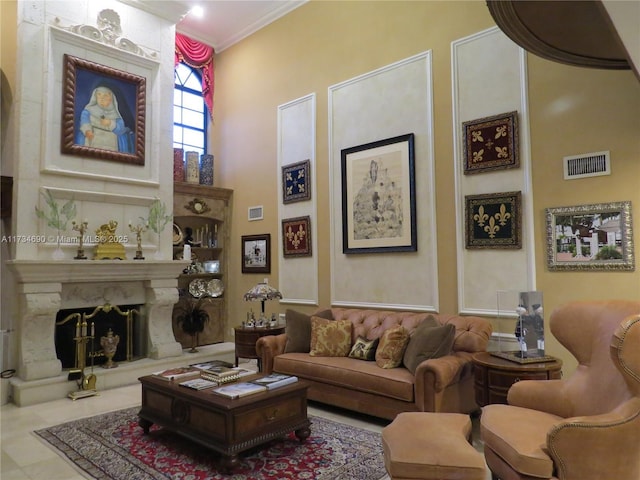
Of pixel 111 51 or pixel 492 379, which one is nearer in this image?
pixel 492 379

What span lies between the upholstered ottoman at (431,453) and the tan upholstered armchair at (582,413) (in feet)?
0.74


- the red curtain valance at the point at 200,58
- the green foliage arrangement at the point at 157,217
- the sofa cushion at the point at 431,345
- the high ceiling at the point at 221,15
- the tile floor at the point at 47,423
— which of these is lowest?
the tile floor at the point at 47,423

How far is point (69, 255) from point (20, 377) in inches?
54.4

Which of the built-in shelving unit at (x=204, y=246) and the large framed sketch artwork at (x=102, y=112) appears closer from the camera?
the large framed sketch artwork at (x=102, y=112)

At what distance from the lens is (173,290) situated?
19.5 feet

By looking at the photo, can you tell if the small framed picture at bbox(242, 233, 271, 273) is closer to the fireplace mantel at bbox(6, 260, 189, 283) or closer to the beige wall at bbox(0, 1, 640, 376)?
the beige wall at bbox(0, 1, 640, 376)

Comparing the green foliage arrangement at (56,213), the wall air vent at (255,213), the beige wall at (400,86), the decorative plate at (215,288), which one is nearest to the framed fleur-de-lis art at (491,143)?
the beige wall at (400,86)

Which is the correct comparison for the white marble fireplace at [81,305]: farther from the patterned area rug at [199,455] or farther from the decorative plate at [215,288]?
the patterned area rug at [199,455]

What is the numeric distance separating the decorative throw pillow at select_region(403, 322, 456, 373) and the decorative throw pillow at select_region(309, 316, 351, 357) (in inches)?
34.4

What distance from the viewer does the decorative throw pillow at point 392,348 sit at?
394cm

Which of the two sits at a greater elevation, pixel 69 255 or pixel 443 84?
pixel 443 84

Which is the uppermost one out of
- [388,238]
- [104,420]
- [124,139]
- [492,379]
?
[124,139]

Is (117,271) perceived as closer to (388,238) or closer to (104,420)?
(104,420)

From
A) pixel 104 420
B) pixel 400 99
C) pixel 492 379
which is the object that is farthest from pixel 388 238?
pixel 104 420
